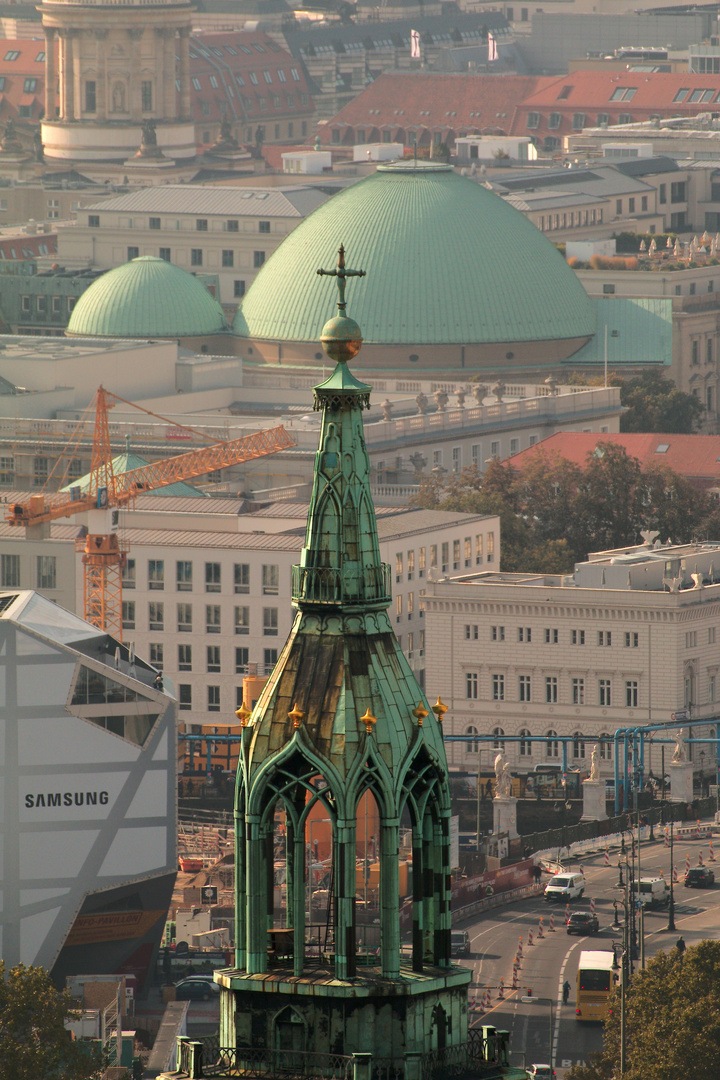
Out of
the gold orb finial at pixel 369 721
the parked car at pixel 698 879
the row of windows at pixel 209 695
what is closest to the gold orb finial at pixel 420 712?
the gold orb finial at pixel 369 721

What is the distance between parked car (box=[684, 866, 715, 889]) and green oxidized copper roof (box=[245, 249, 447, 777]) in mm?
99275

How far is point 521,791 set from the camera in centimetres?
16850

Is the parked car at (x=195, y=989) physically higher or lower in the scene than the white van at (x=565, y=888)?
lower

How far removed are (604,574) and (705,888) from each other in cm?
4113

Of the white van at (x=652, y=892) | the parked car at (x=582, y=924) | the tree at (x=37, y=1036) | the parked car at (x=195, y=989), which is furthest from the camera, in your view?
the white van at (x=652, y=892)

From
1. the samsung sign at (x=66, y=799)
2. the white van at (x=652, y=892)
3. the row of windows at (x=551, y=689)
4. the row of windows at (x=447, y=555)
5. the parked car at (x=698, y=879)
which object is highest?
the row of windows at (x=447, y=555)

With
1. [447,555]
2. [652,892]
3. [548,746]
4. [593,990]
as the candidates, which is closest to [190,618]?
[447,555]

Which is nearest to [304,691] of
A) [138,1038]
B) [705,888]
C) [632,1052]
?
[632,1052]

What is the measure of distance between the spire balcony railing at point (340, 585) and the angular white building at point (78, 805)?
7757 centimetres

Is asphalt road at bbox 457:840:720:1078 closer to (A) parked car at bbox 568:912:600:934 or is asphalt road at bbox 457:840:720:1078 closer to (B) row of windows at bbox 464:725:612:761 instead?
(A) parked car at bbox 568:912:600:934

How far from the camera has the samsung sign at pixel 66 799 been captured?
122 metres

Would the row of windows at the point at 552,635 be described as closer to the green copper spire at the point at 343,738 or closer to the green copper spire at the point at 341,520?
the green copper spire at the point at 343,738

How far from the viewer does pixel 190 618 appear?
186 meters

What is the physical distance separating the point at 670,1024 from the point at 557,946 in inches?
1541
